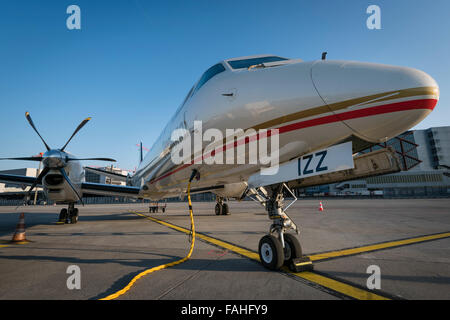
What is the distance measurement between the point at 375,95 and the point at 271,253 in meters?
2.60

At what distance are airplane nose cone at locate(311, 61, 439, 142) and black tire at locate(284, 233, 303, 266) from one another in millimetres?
1938

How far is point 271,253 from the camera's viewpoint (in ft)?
10.9

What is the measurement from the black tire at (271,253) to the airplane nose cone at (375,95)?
2.01 m

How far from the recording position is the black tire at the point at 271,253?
3209 millimetres

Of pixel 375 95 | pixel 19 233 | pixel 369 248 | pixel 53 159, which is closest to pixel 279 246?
pixel 375 95

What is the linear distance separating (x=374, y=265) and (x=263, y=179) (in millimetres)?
2320

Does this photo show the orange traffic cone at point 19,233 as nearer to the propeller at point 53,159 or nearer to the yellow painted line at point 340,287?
the propeller at point 53,159

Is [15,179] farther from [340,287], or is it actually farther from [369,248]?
[369,248]

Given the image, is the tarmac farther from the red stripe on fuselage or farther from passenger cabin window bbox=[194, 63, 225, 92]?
passenger cabin window bbox=[194, 63, 225, 92]

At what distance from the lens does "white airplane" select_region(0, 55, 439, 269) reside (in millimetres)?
2145

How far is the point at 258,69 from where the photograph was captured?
3.03 metres

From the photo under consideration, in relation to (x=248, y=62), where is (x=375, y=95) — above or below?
below
